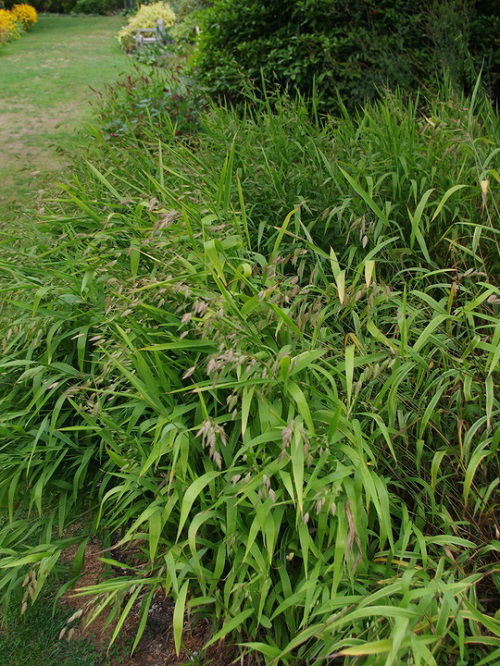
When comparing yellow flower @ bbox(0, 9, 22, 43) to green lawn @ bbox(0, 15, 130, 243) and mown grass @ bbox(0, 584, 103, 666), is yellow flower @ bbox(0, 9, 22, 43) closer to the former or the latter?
green lawn @ bbox(0, 15, 130, 243)

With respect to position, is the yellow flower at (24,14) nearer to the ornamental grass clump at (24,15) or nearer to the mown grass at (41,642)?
the ornamental grass clump at (24,15)

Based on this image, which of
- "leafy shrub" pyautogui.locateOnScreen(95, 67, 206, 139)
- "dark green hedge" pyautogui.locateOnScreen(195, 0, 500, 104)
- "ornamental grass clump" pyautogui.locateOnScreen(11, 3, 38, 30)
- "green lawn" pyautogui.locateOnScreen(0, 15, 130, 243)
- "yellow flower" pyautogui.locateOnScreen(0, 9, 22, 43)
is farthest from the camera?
"ornamental grass clump" pyautogui.locateOnScreen(11, 3, 38, 30)

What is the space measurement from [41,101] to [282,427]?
9186 mm

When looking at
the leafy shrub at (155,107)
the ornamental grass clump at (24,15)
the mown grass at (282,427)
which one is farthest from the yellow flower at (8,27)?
the mown grass at (282,427)

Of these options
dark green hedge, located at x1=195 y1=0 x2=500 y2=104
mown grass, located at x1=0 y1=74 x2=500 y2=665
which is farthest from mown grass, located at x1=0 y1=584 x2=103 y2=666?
dark green hedge, located at x1=195 y1=0 x2=500 y2=104

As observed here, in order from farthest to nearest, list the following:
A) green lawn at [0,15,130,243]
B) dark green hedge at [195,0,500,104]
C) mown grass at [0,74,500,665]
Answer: green lawn at [0,15,130,243], dark green hedge at [195,0,500,104], mown grass at [0,74,500,665]

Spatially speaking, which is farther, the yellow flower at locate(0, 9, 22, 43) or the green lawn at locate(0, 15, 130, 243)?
the yellow flower at locate(0, 9, 22, 43)

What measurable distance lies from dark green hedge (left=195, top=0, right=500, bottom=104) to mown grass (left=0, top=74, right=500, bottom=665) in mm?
1632

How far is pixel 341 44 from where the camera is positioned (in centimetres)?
484

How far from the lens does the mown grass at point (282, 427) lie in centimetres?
180

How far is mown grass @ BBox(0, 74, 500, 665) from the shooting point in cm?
180

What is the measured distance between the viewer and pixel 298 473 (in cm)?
175

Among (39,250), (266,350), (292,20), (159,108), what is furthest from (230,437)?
(292,20)

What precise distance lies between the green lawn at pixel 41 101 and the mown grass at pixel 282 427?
105 centimetres
